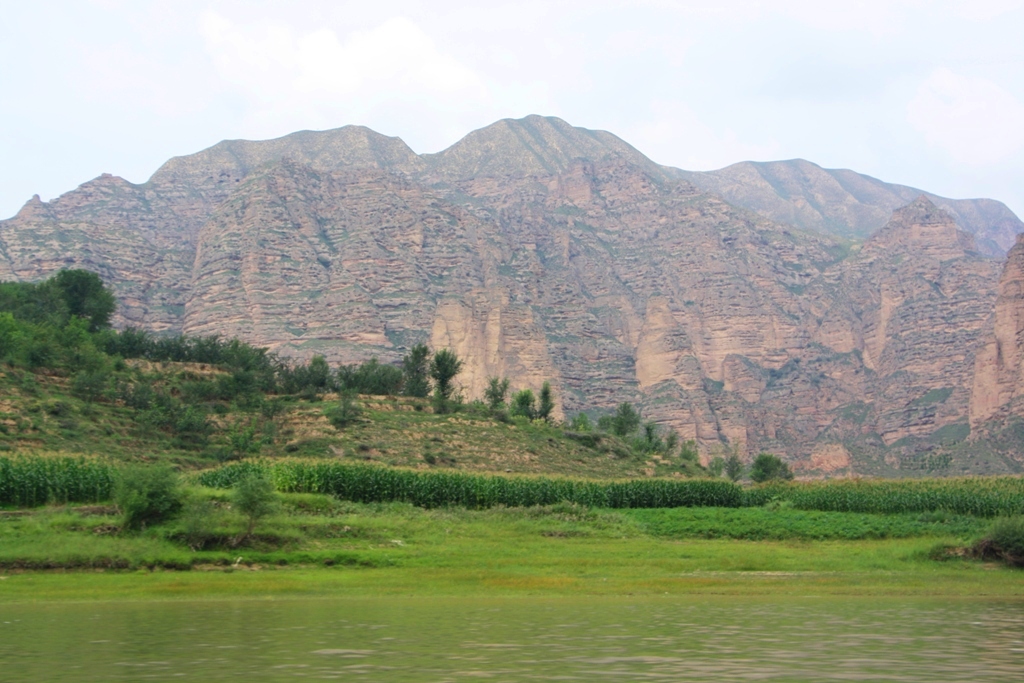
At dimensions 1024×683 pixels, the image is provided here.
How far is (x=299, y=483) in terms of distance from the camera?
5953cm

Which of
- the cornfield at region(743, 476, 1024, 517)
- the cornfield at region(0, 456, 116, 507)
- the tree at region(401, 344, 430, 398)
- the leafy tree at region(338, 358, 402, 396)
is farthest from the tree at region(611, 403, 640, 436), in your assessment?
the cornfield at region(0, 456, 116, 507)

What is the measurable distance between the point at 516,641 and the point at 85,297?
351 ft

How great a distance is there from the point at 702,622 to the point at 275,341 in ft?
568

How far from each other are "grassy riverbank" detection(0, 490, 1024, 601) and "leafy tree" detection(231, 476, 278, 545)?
561mm

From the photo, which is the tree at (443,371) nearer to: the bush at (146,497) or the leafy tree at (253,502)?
the bush at (146,497)

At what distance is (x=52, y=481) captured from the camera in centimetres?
5122

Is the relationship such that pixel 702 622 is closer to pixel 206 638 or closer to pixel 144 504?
pixel 206 638

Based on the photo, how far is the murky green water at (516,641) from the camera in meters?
17.7

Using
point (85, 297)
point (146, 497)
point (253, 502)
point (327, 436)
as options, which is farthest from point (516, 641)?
point (85, 297)

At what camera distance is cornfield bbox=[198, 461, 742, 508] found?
Answer: 59.8 meters

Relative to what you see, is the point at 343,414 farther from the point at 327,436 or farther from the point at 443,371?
the point at 443,371

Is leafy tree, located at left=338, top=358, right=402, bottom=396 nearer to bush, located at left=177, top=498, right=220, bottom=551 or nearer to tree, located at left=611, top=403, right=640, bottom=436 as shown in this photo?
tree, located at left=611, top=403, right=640, bottom=436

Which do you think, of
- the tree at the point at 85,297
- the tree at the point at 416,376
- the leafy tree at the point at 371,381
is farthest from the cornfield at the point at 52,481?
the tree at the point at 85,297

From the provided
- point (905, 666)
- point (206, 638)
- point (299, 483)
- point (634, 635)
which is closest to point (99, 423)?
point (299, 483)
